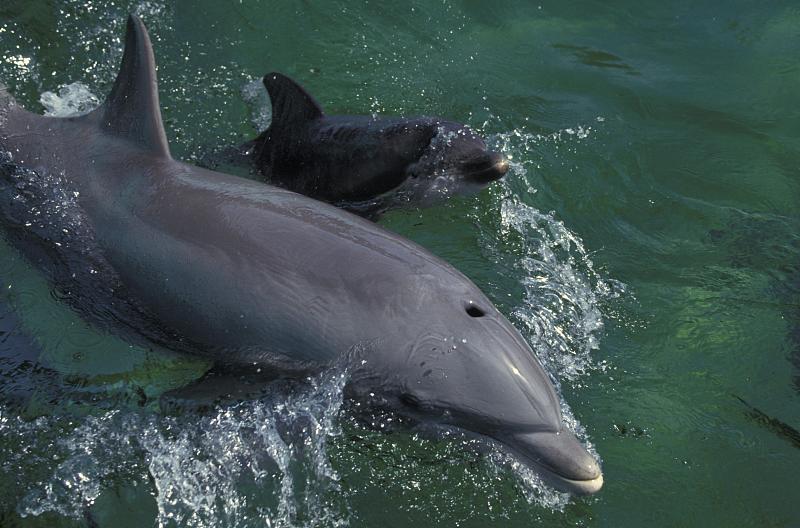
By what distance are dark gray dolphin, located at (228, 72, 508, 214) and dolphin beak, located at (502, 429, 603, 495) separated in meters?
3.21

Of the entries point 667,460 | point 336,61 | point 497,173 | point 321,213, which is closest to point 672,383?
point 667,460

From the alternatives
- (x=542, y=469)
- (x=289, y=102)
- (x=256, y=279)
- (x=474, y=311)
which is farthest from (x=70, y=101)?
(x=542, y=469)

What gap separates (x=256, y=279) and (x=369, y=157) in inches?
99.0

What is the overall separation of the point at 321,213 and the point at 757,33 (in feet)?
26.7

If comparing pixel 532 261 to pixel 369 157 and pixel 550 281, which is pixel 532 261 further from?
pixel 369 157

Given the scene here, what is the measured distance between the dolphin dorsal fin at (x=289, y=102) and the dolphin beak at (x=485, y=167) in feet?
4.41

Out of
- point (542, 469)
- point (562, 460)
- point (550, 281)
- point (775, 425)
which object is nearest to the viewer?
point (562, 460)

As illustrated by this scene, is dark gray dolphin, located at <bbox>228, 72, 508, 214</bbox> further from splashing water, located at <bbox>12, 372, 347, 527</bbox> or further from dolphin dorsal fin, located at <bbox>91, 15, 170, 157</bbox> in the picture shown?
splashing water, located at <bbox>12, 372, 347, 527</bbox>

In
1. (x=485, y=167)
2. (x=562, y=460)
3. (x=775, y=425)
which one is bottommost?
(x=775, y=425)

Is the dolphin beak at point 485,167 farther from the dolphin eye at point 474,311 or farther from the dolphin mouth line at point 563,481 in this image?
the dolphin mouth line at point 563,481

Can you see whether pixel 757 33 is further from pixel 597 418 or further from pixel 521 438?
pixel 521 438

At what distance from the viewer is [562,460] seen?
472cm

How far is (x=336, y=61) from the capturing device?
9789mm

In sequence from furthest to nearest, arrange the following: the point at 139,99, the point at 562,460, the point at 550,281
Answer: the point at 550,281
the point at 139,99
the point at 562,460
